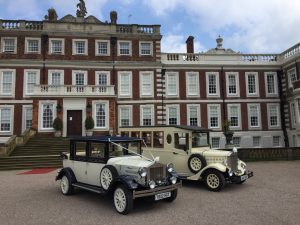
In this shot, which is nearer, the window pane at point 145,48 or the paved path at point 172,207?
the paved path at point 172,207

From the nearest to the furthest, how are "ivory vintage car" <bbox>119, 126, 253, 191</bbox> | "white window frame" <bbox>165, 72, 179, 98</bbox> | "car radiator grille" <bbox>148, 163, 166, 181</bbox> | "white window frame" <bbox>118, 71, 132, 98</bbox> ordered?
1. "car radiator grille" <bbox>148, 163, 166, 181</bbox>
2. "ivory vintage car" <bbox>119, 126, 253, 191</bbox>
3. "white window frame" <bbox>118, 71, 132, 98</bbox>
4. "white window frame" <bbox>165, 72, 179, 98</bbox>

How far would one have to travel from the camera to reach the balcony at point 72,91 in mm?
21672

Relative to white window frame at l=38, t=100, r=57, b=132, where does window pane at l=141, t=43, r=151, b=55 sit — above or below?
above

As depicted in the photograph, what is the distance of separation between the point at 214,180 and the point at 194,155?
1234mm

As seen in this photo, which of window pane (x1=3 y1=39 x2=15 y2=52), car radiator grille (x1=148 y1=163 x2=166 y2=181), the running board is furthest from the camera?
window pane (x1=3 y1=39 x2=15 y2=52)

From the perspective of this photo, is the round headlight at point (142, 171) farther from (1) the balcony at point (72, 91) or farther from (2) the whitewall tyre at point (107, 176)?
(1) the balcony at point (72, 91)

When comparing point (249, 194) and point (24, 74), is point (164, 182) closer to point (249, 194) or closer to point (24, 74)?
point (249, 194)

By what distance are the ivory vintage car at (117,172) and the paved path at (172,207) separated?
43 cm

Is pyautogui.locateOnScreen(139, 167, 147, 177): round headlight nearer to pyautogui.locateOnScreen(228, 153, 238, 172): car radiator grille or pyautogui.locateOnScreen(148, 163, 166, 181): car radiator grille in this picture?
pyautogui.locateOnScreen(148, 163, 166, 181): car radiator grille

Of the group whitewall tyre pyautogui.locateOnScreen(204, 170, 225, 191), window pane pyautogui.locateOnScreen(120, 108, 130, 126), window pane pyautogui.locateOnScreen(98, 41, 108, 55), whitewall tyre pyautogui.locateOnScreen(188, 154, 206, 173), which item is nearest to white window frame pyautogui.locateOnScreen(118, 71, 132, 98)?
window pane pyautogui.locateOnScreen(120, 108, 130, 126)

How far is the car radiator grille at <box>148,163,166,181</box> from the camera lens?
23.4 feet

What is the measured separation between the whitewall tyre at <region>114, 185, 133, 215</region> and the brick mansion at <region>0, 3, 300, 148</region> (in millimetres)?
15473

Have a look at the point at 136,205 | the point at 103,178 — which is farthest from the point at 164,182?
the point at 103,178

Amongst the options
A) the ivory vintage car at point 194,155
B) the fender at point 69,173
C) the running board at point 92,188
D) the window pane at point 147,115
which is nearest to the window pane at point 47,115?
the window pane at point 147,115
